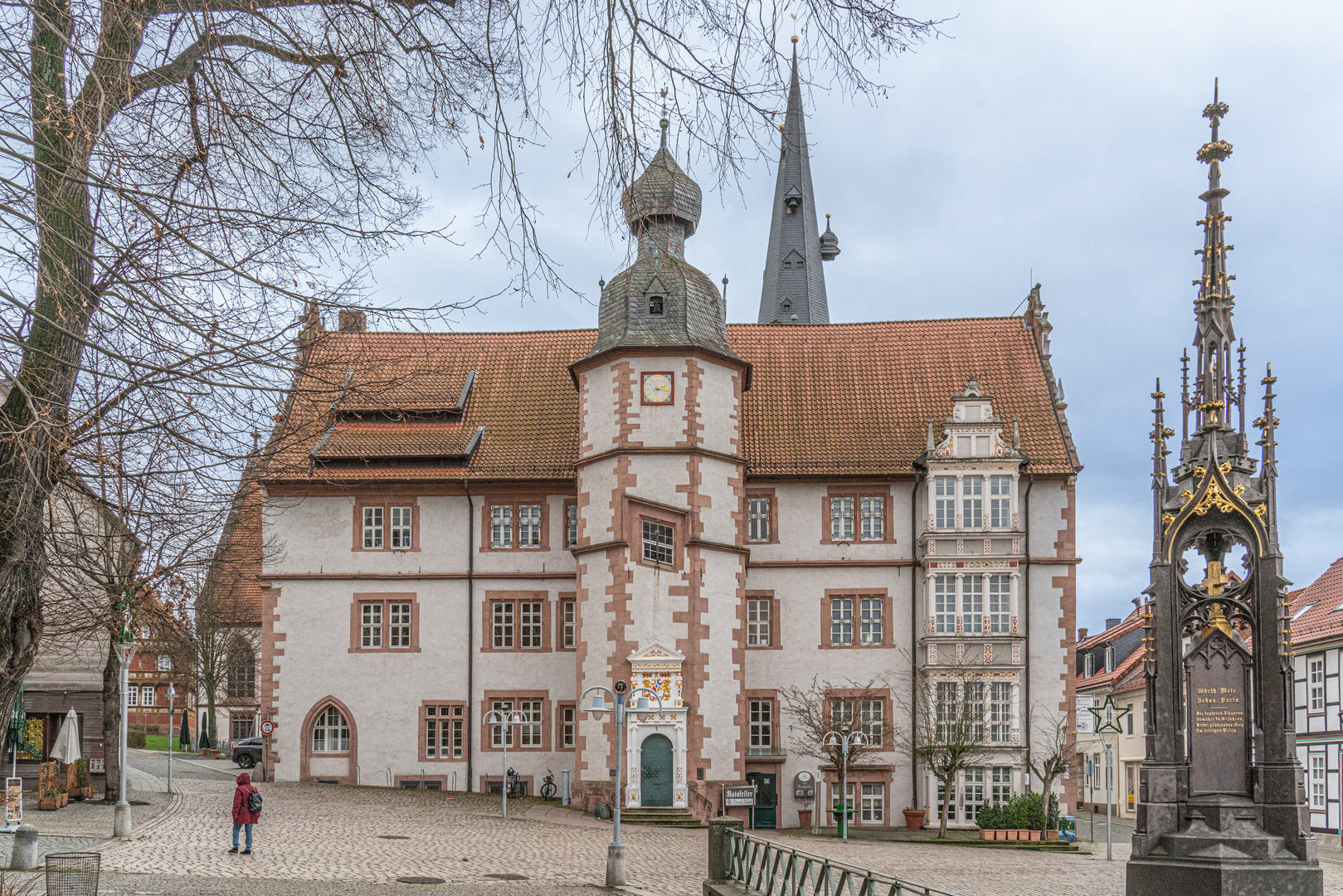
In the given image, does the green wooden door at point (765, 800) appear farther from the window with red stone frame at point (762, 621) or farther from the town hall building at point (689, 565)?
the window with red stone frame at point (762, 621)

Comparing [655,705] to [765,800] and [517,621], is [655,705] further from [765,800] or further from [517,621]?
[517,621]

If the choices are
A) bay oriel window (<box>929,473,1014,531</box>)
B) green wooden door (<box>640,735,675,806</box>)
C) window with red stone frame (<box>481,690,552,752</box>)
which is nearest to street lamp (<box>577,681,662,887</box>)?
green wooden door (<box>640,735,675,806</box>)

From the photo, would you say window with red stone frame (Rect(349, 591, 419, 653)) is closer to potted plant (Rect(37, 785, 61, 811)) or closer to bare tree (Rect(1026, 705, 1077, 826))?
potted plant (Rect(37, 785, 61, 811))

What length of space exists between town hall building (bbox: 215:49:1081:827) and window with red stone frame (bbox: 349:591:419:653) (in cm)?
7

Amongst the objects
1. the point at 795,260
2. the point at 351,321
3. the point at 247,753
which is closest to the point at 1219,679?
the point at 351,321

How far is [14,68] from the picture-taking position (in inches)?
278

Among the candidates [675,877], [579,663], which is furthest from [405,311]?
[579,663]

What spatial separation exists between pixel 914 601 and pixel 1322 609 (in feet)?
51.5

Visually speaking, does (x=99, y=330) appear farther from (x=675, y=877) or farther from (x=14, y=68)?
(x=675, y=877)

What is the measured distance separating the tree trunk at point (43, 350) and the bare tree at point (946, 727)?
2575 cm

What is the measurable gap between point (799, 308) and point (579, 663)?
116 feet

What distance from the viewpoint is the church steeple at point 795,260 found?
6700cm

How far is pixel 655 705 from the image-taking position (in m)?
32.8

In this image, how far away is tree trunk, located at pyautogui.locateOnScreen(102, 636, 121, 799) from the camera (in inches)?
1133
